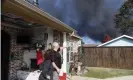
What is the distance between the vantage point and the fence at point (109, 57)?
74.7ft

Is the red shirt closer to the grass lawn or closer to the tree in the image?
the grass lawn

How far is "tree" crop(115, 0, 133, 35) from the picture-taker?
42000mm

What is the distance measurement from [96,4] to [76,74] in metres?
35.1

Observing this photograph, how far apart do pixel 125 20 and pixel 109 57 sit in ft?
68.5

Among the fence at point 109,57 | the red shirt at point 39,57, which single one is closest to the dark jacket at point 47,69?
the red shirt at point 39,57

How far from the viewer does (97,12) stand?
50156mm

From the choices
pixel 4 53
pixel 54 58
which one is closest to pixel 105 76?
pixel 4 53

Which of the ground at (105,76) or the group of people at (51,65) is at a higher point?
the group of people at (51,65)

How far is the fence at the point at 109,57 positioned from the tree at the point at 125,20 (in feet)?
62.8

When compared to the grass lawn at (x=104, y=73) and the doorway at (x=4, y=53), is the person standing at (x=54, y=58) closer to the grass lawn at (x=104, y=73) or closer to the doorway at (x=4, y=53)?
the doorway at (x=4, y=53)

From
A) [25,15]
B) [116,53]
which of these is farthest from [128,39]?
[25,15]

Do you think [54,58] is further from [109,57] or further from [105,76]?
[109,57]

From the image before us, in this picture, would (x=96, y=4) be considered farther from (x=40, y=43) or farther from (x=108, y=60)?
(x=40, y=43)

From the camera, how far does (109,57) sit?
2356cm
